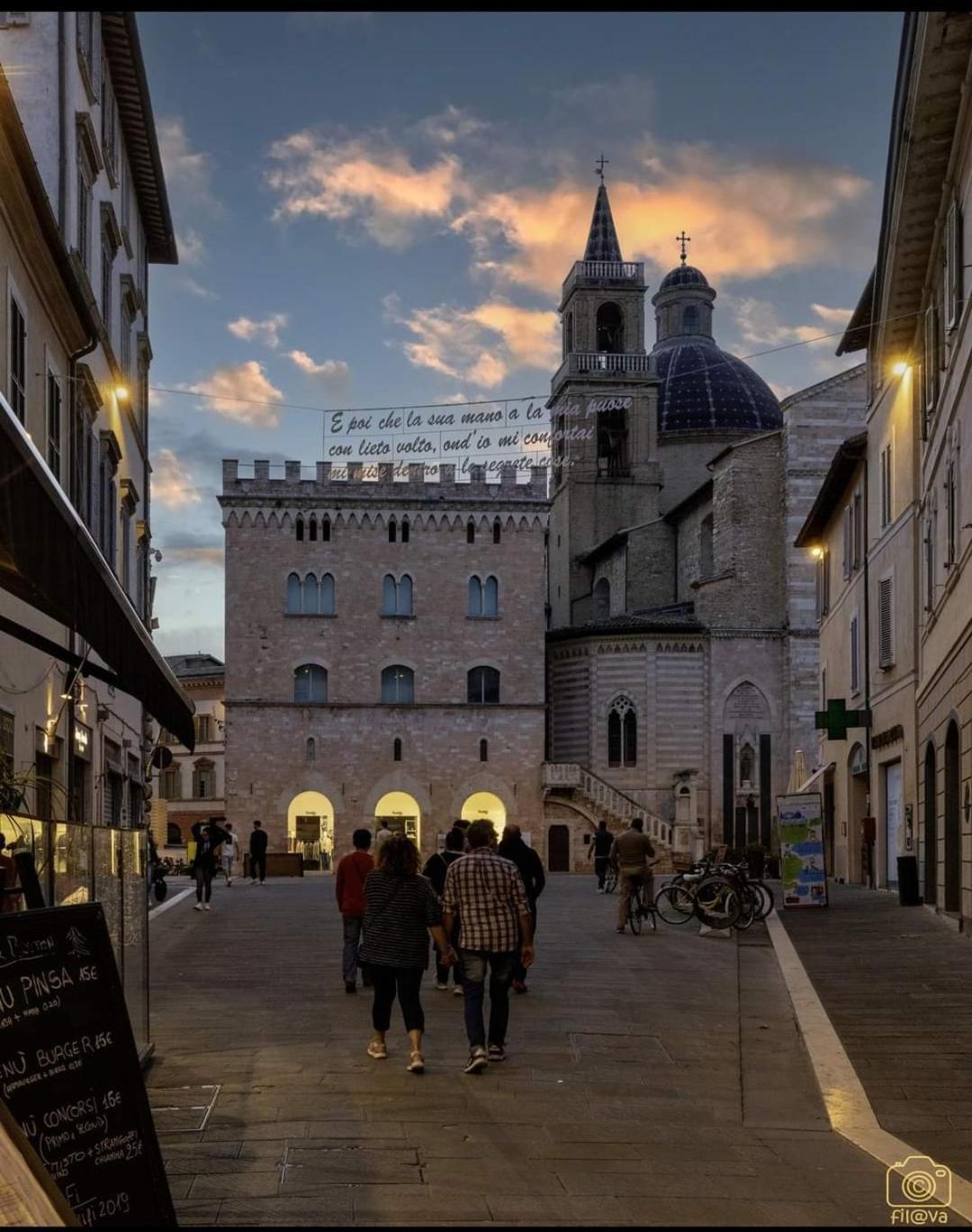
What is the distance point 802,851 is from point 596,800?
29.9 m

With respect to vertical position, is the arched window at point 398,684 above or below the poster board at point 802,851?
above

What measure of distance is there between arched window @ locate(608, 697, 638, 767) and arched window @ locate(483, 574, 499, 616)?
218 inches

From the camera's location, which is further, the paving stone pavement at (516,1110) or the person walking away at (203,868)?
the person walking away at (203,868)

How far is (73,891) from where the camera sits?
27.9 feet

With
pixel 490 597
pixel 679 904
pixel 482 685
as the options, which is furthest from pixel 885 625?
pixel 490 597

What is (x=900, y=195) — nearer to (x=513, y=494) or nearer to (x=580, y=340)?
(x=513, y=494)

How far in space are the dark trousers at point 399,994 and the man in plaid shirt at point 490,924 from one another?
36cm

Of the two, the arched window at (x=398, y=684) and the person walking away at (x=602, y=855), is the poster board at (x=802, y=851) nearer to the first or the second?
the person walking away at (x=602, y=855)

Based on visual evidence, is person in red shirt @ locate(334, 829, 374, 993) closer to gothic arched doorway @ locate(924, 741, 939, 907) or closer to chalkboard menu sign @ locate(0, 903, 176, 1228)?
chalkboard menu sign @ locate(0, 903, 176, 1228)

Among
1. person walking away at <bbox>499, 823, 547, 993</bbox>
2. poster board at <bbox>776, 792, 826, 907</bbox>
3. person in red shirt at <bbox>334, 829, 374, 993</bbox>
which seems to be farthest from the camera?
poster board at <bbox>776, 792, 826, 907</bbox>

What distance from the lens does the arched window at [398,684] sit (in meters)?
58.5

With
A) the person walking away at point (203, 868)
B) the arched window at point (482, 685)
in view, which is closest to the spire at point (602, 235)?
the arched window at point (482, 685)

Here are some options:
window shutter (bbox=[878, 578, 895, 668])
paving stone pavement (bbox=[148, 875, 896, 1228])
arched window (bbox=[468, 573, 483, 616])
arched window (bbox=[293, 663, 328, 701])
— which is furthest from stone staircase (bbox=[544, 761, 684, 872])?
paving stone pavement (bbox=[148, 875, 896, 1228])

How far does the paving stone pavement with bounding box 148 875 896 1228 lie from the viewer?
24.4 feet
